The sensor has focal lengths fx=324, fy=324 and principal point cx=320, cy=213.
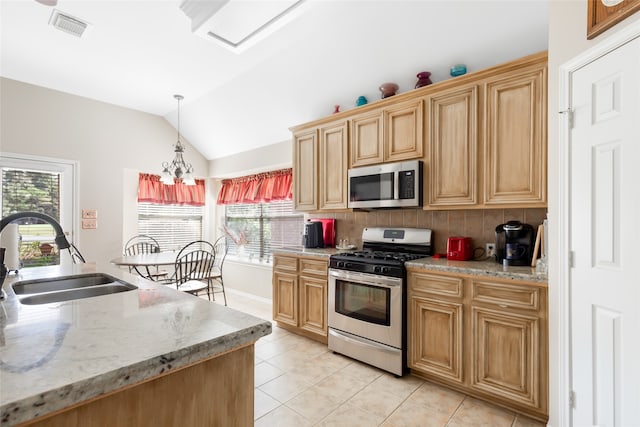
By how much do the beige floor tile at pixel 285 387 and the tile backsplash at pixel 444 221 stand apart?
1.58 meters

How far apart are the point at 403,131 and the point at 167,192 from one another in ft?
13.3

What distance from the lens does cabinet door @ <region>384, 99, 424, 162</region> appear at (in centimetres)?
279

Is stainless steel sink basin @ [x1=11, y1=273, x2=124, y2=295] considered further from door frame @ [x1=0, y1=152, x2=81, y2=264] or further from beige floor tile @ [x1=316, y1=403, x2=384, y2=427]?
door frame @ [x1=0, y1=152, x2=81, y2=264]

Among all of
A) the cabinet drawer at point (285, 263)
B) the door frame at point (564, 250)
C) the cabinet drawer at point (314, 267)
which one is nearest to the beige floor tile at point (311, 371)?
the cabinet drawer at point (314, 267)

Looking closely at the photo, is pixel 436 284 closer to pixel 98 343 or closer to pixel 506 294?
pixel 506 294

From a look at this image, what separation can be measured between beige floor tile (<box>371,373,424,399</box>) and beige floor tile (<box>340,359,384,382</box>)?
0.18 feet

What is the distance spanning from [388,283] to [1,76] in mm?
4936

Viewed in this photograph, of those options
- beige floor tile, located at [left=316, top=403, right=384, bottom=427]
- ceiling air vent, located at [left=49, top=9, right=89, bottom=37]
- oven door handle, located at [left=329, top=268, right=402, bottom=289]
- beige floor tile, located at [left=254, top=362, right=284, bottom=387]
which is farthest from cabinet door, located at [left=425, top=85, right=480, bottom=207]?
ceiling air vent, located at [left=49, top=9, right=89, bottom=37]

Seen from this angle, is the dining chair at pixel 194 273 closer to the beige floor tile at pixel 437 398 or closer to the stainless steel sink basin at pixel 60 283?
the stainless steel sink basin at pixel 60 283

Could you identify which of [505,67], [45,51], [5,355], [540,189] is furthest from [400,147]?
[45,51]

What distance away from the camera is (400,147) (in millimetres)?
2930

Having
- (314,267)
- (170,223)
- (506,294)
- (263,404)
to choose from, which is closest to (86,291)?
(263,404)

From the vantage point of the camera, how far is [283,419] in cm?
206

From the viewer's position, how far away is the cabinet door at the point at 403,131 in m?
2.79
